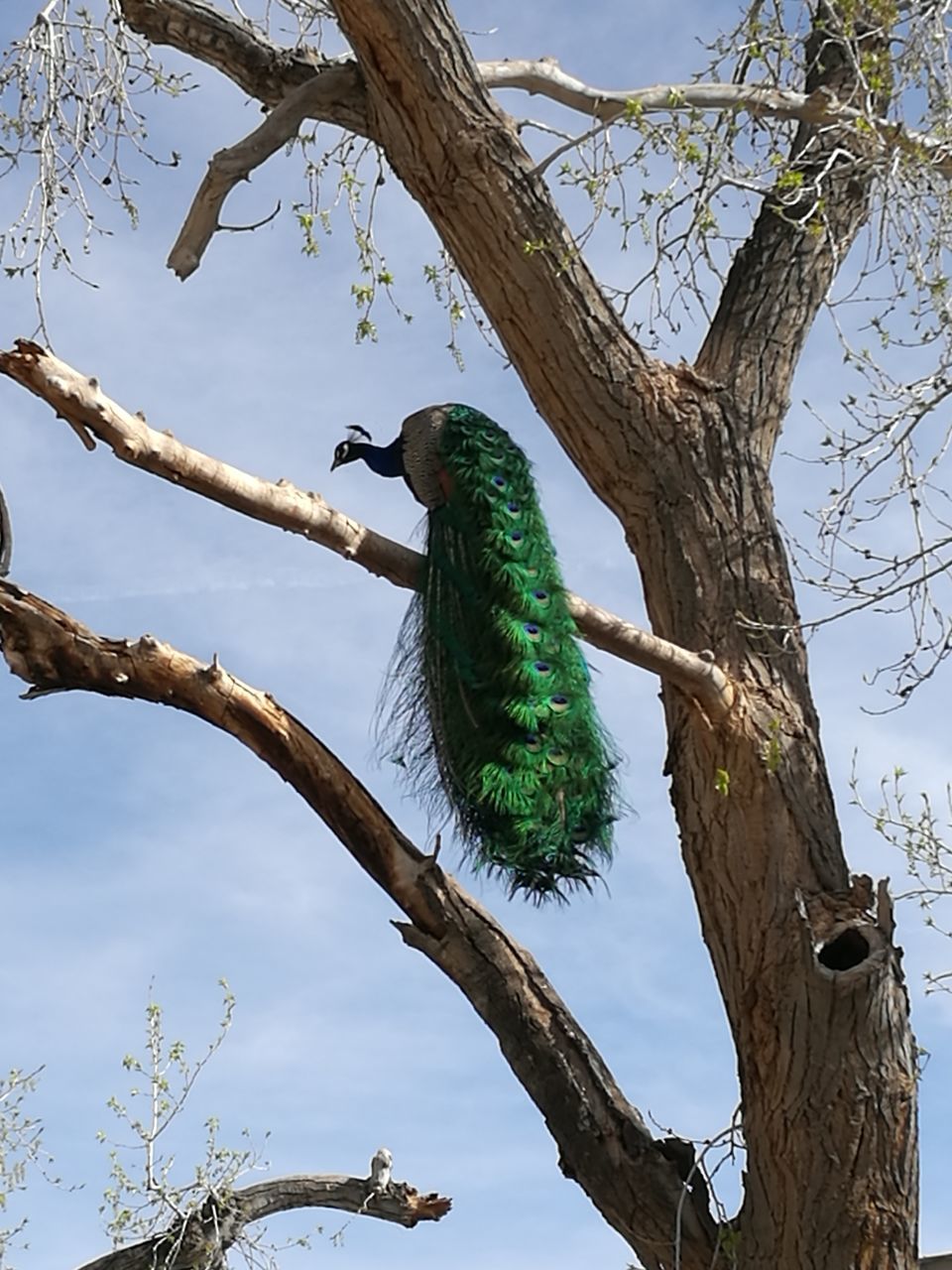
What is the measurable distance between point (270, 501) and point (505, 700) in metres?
0.72

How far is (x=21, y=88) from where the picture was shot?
4.73 metres

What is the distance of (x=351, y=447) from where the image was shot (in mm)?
4883

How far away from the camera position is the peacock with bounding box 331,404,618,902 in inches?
146

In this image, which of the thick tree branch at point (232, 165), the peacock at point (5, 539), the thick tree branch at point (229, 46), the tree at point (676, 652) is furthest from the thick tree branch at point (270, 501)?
the thick tree branch at point (229, 46)

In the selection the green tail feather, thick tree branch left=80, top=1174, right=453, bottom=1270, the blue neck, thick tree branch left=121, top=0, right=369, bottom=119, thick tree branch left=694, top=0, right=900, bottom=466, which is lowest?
thick tree branch left=80, top=1174, right=453, bottom=1270

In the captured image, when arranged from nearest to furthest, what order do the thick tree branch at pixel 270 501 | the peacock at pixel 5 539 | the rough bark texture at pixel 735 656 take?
the thick tree branch at pixel 270 501, the rough bark texture at pixel 735 656, the peacock at pixel 5 539

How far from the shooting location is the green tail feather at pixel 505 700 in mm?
3709

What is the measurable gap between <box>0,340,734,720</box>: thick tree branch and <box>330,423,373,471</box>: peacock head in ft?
3.01

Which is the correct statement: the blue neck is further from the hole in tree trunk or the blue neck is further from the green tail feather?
the hole in tree trunk

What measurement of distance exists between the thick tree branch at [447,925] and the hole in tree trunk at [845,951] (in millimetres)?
566

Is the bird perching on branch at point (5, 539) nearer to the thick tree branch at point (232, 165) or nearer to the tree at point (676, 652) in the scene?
the tree at point (676, 652)

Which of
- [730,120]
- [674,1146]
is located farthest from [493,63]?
[674,1146]

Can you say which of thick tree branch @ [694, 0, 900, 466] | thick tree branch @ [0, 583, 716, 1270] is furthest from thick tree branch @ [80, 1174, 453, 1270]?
thick tree branch @ [694, 0, 900, 466]

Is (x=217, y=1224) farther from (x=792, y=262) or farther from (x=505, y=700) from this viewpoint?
(x=792, y=262)
